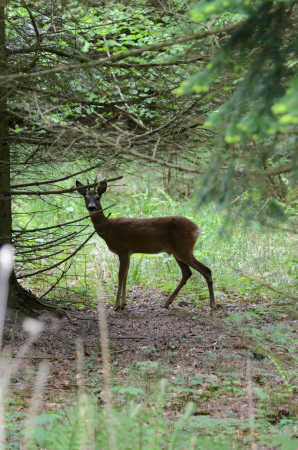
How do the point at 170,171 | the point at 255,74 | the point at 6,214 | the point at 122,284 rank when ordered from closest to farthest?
the point at 255,74 → the point at 170,171 → the point at 6,214 → the point at 122,284

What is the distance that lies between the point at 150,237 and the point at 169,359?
2.97 meters

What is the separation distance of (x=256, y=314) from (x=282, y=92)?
5.30 metres

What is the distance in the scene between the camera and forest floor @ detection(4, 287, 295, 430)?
421 cm

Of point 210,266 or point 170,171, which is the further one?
point 210,266

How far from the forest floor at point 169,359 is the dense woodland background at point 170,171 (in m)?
0.03

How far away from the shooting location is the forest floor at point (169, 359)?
4211 mm

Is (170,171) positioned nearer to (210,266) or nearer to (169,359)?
(169,359)

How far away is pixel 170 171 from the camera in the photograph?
178 inches

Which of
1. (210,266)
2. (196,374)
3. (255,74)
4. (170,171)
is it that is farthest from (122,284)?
(255,74)

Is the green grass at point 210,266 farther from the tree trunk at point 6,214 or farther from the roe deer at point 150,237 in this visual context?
the tree trunk at point 6,214

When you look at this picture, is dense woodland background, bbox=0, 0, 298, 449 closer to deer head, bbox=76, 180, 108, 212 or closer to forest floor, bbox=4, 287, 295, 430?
forest floor, bbox=4, 287, 295, 430

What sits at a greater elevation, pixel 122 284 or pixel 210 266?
pixel 210 266

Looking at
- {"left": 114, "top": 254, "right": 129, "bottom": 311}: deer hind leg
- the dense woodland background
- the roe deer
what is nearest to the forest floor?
the dense woodland background

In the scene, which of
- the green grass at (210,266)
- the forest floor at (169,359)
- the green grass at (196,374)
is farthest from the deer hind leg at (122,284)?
the green grass at (210,266)
